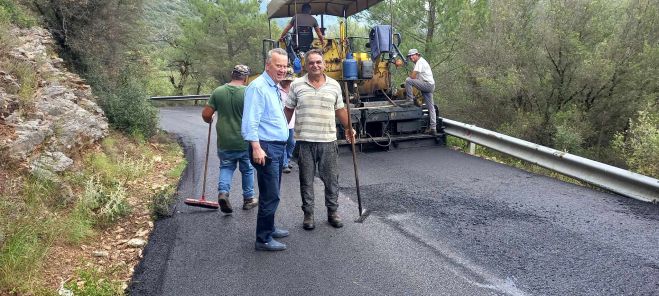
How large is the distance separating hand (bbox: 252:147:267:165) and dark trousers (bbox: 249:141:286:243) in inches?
4.7

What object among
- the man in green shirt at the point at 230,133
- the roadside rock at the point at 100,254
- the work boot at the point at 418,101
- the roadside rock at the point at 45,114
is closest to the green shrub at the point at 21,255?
A: the roadside rock at the point at 100,254

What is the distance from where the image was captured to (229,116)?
548 centimetres

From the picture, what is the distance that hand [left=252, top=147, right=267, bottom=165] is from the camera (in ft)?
13.2

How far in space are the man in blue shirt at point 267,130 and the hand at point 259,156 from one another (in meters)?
0.04

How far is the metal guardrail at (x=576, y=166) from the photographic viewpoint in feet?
17.5

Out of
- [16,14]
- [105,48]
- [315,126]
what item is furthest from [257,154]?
[105,48]

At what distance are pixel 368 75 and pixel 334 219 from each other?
204 inches

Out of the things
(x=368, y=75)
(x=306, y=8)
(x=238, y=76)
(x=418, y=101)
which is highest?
(x=306, y=8)

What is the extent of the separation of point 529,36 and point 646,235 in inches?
403

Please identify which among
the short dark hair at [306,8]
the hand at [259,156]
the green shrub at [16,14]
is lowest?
the hand at [259,156]

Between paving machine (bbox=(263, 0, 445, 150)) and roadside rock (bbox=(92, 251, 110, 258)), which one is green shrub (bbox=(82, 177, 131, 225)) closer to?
roadside rock (bbox=(92, 251, 110, 258))

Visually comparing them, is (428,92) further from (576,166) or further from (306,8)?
(576,166)

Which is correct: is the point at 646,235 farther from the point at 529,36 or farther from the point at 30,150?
the point at 529,36

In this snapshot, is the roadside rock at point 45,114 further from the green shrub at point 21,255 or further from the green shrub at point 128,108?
the green shrub at point 21,255
